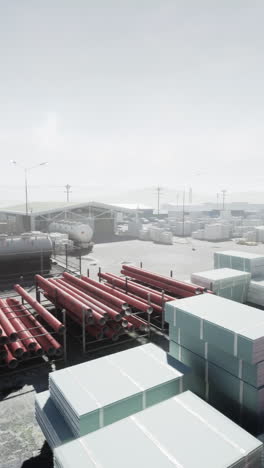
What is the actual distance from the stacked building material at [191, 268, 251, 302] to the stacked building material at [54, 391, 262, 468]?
10.1 m

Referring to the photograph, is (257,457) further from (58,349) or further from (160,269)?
(160,269)

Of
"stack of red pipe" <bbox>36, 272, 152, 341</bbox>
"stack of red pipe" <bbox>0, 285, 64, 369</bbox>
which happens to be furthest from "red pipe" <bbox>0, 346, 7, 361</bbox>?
"stack of red pipe" <bbox>36, 272, 152, 341</bbox>

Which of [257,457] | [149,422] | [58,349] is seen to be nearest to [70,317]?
[58,349]

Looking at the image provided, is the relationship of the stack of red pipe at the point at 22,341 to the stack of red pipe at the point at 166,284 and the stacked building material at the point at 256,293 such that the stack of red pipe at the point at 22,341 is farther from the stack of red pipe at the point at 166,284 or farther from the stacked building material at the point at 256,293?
the stacked building material at the point at 256,293

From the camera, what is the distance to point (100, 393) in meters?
6.73

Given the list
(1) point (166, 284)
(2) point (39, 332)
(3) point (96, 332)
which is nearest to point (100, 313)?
(3) point (96, 332)

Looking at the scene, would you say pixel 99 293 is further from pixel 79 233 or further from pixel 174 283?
pixel 79 233

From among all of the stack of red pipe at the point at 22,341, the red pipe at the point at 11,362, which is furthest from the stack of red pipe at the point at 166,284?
the red pipe at the point at 11,362

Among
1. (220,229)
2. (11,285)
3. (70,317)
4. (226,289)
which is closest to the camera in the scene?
(70,317)

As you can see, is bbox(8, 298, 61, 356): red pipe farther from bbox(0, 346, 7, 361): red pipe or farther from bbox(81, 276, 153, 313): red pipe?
bbox(81, 276, 153, 313): red pipe

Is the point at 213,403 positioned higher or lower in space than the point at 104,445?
lower

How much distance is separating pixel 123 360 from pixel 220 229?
4126 cm

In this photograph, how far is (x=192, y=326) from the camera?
336 inches

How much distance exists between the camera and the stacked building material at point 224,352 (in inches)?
278
